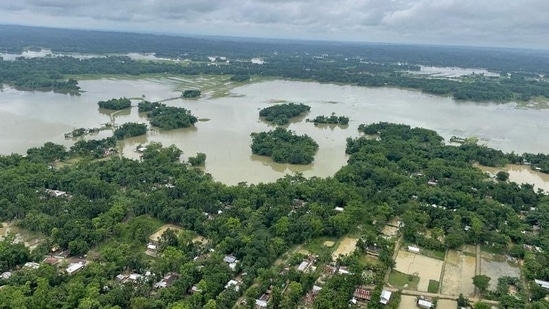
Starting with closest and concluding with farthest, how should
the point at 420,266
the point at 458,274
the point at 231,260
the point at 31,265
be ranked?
the point at 31,265 → the point at 231,260 → the point at 458,274 → the point at 420,266

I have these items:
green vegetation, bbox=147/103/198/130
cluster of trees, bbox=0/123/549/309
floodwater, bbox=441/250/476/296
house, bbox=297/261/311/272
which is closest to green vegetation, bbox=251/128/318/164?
cluster of trees, bbox=0/123/549/309

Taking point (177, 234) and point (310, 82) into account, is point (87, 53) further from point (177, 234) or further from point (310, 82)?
point (177, 234)

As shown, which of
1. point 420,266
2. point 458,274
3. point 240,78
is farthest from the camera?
point 240,78

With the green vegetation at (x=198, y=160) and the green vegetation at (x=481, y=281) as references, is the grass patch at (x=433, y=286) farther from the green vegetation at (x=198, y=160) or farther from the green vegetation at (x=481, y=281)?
the green vegetation at (x=198, y=160)

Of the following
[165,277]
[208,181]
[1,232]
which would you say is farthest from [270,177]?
[1,232]

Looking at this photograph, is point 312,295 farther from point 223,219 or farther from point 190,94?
point 190,94

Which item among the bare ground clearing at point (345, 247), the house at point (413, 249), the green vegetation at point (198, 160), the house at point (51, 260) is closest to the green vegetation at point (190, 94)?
the green vegetation at point (198, 160)

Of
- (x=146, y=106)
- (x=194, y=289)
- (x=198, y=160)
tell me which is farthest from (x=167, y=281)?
(x=146, y=106)
